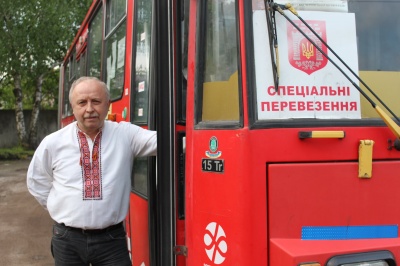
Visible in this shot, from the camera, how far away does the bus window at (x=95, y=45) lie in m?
4.91

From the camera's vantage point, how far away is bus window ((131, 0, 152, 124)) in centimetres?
309

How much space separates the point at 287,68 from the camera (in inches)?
84.7

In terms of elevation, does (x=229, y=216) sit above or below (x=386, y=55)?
below

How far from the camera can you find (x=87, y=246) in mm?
2736

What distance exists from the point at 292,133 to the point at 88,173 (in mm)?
1246

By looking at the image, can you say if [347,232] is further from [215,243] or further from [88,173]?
[88,173]

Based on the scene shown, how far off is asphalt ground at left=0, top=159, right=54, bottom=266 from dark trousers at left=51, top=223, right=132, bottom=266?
345 cm

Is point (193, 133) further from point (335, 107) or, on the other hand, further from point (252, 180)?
point (335, 107)

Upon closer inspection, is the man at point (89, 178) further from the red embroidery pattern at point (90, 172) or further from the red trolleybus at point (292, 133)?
the red trolleybus at point (292, 133)

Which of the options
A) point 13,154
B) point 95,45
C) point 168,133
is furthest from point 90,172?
point 13,154

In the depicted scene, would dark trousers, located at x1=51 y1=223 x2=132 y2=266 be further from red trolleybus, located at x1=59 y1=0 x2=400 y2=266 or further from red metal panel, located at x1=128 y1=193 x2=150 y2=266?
red trolleybus, located at x1=59 y1=0 x2=400 y2=266

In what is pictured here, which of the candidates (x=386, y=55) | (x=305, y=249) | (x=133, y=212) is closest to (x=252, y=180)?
(x=305, y=249)

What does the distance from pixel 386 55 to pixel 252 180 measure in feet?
3.00

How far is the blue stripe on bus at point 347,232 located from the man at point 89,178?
43.1 inches
